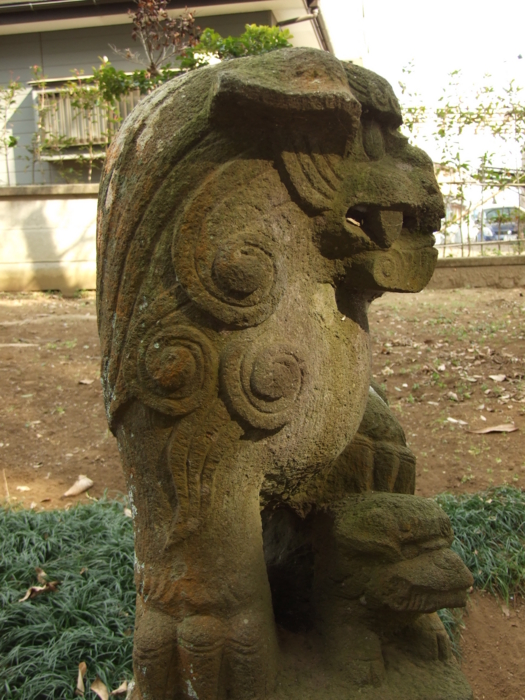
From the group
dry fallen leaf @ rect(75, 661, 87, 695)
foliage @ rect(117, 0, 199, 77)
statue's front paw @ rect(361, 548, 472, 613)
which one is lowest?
dry fallen leaf @ rect(75, 661, 87, 695)

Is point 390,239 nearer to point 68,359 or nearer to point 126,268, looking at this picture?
point 126,268

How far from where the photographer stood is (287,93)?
106cm

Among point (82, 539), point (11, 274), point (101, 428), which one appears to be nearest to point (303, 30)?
point (11, 274)

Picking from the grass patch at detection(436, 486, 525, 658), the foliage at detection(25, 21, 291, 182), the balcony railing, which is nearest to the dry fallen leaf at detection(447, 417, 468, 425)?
the grass patch at detection(436, 486, 525, 658)

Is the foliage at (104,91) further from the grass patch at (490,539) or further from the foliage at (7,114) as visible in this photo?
the grass patch at (490,539)

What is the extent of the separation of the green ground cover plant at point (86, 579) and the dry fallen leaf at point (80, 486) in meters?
0.29

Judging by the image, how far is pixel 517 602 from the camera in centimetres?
234

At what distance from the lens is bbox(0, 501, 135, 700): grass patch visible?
1878 millimetres

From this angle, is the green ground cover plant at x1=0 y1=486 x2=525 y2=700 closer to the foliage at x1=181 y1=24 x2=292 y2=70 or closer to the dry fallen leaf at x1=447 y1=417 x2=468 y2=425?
the dry fallen leaf at x1=447 y1=417 x2=468 y2=425

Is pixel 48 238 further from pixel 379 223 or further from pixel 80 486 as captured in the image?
pixel 379 223

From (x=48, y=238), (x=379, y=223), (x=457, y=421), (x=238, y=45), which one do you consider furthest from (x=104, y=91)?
(x=379, y=223)

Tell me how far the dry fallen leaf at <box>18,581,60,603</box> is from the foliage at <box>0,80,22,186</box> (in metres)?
6.77

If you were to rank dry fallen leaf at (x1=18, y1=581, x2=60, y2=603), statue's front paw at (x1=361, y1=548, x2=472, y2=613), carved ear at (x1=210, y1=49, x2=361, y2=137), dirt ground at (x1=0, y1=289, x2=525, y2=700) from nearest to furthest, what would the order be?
carved ear at (x1=210, y1=49, x2=361, y2=137)
statue's front paw at (x1=361, y1=548, x2=472, y2=613)
dry fallen leaf at (x1=18, y1=581, x2=60, y2=603)
dirt ground at (x1=0, y1=289, x2=525, y2=700)

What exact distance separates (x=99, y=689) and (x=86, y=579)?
1.65ft
